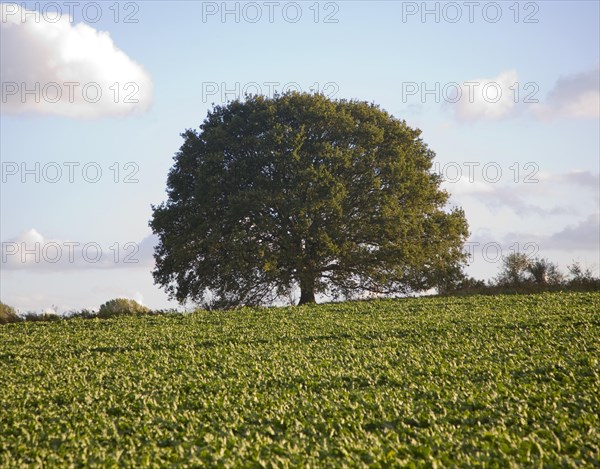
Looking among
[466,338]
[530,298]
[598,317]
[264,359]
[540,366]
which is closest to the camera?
[540,366]

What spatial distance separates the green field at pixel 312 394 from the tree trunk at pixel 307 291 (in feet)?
36.3

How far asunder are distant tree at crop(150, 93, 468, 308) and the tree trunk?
0.19ft

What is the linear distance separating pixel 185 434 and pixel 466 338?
10353 mm

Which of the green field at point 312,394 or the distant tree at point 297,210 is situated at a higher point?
the distant tree at point 297,210

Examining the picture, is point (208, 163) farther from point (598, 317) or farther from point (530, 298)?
point (598, 317)

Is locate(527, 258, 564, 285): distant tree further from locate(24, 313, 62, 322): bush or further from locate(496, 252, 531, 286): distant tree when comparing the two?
locate(24, 313, 62, 322): bush

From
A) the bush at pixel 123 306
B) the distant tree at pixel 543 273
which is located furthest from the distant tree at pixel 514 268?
the bush at pixel 123 306

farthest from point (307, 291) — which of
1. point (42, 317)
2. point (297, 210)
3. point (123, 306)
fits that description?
point (42, 317)

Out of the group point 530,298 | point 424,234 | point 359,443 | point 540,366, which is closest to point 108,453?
point 359,443

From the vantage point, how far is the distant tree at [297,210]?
33.3 metres

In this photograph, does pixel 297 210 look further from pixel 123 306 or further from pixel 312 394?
pixel 312 394

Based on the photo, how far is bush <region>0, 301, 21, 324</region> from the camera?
94.2 feet

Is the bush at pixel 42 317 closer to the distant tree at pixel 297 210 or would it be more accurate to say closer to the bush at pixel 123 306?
the bush at pixel 123 306

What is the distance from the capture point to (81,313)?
29188mm
